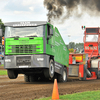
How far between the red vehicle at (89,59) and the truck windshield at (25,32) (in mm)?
5958

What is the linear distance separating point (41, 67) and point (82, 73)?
5491 millimetres

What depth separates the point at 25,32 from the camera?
42.2ft

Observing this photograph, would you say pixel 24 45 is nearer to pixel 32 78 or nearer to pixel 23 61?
pixel 23 61

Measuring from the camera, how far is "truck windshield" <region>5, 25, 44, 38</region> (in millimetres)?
12750

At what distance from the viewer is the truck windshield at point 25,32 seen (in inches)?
502

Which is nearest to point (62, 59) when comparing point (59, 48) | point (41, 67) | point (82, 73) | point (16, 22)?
point (59, 48)

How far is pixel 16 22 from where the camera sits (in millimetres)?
13008

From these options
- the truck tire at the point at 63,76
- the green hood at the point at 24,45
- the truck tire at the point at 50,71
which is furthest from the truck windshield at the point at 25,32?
the truck tire at the point at 63,76

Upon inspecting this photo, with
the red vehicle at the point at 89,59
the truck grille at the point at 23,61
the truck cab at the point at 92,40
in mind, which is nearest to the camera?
the truck grille at the point at 23,61

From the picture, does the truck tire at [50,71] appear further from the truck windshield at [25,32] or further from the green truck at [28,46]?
the truck windshield at [25,32]

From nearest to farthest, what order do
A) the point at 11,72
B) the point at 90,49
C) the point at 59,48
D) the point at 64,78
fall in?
the point at 11,72
the point at 59,48
the point at 64,78
the point at 90,49

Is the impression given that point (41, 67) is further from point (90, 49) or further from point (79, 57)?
point (90, 49)

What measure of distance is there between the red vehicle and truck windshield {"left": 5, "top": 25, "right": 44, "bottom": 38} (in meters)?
5.96

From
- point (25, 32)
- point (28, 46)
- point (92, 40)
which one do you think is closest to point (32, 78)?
point (28, 46)
